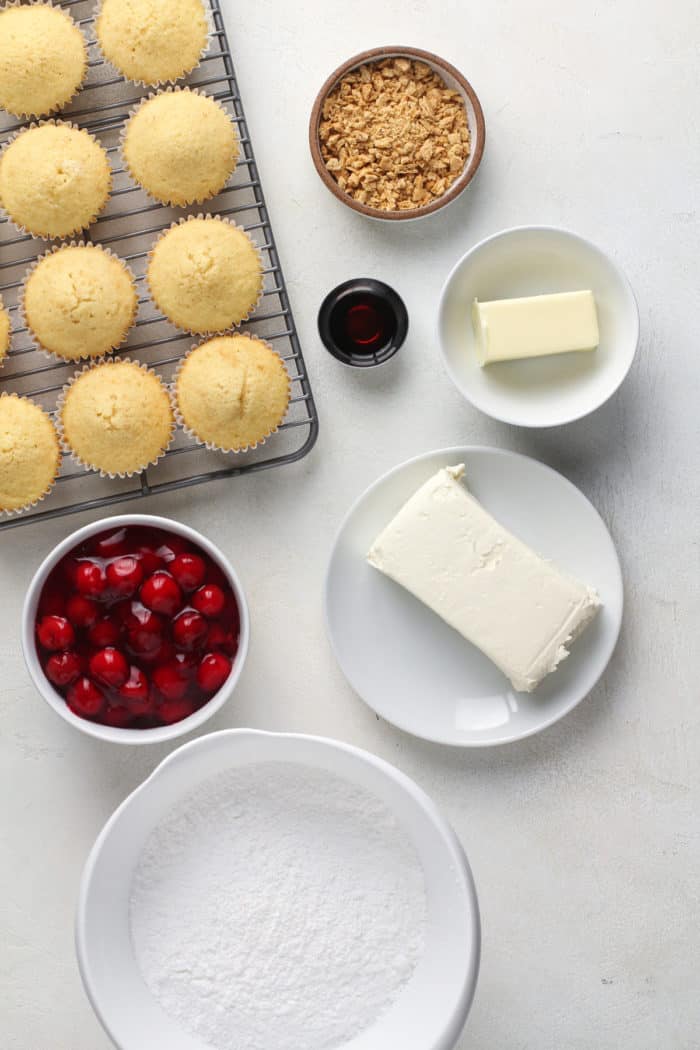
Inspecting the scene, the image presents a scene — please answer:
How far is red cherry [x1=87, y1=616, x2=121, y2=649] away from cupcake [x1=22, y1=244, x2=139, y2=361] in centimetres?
55

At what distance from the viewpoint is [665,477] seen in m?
2.18

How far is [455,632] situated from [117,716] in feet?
2.37

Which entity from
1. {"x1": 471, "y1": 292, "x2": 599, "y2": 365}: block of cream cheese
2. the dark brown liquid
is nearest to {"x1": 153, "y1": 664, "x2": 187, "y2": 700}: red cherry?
the dark brown liquid

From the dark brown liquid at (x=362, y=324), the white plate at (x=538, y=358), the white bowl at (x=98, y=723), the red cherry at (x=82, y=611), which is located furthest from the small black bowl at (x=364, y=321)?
the red cherry at (x=82, y=611)

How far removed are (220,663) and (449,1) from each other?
1516 millimetres

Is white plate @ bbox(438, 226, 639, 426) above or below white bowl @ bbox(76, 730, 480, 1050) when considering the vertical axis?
above

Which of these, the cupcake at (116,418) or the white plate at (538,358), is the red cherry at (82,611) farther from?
the white plate at (538,358)

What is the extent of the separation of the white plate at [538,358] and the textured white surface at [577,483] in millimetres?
127

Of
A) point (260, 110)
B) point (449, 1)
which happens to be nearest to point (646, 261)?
point (449, 1)

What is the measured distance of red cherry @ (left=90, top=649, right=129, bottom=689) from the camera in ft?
6.07

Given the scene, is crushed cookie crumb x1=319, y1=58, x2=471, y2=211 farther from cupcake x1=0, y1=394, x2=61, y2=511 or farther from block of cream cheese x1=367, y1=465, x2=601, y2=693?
cupcake x1=0, y1=394, x2=61, y2=511

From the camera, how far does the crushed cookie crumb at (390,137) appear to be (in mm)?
2043

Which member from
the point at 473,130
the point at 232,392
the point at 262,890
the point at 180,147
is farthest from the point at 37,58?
the point at 262,890

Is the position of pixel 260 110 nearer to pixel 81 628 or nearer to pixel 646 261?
pixel 646 261
